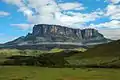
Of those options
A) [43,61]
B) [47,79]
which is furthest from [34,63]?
[47,79]

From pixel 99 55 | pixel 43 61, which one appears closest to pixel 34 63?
pixel 43 61

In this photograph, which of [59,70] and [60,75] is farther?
[59,70]

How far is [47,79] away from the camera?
243 feet

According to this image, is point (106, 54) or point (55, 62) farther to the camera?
point (106, 54)

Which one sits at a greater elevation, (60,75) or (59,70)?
(60,75)

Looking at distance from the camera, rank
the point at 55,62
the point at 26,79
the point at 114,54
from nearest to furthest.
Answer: the point at 26,79, the point at 55,62, the point at 114,54

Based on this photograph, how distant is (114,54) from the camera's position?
626 feet

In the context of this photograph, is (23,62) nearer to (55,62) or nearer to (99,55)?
(55,62)

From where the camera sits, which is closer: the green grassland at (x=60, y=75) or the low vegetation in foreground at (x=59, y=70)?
the green grassland at (x=60, y=75)

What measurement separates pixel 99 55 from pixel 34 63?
205 ft

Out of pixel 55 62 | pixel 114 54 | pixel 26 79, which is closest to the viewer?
pixel 26 79

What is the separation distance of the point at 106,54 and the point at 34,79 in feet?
433

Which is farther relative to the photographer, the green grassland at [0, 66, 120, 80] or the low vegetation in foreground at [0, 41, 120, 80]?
the low vegetation in foreground at [0, 41, 120, 80]

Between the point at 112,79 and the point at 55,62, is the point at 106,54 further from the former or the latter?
the point at 112,79
